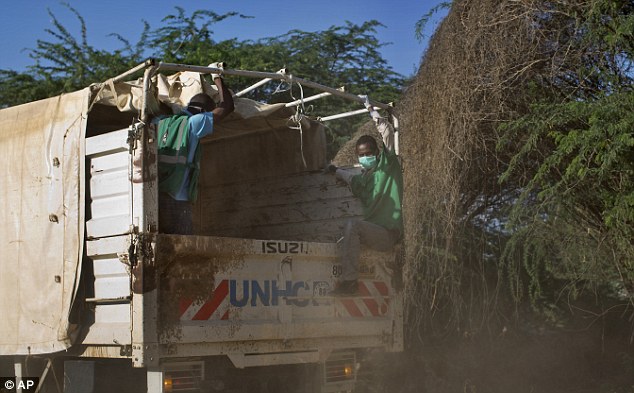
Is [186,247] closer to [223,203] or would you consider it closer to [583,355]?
[223,203]

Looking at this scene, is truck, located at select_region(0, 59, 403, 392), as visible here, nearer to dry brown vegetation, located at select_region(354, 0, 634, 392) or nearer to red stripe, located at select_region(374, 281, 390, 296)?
red stripe, located at select_region(374, 281, 390, 296)

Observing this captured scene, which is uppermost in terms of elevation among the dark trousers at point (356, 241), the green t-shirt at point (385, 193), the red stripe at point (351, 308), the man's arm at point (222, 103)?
the man's arm at point (222, 103)

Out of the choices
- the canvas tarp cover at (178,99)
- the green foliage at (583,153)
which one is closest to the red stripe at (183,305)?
the canvas tarp cover at (178,99)

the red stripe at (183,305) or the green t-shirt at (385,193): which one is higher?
the green t-shirt at (385,193)

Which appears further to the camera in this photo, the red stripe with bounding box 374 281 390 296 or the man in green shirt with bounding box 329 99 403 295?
the red stripe with bounding box 374 281 390 296

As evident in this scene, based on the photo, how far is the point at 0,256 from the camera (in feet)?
19.5

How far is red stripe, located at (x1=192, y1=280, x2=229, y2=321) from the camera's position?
5.12 meters

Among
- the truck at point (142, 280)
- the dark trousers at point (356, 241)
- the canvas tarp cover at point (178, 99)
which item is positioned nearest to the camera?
the truck at point (142, 280)

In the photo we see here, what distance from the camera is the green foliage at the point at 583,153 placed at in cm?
647

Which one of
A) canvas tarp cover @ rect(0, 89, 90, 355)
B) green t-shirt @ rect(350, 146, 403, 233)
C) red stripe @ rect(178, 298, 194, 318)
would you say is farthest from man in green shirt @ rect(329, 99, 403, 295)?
canvas tarp cover @ rect(0, 89, 90, 355)

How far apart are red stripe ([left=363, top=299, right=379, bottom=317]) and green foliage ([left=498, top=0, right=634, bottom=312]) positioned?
61.9 inches

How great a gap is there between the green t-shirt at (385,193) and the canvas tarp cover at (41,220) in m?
2.11

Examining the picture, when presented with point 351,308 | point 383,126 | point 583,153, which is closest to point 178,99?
point 383,126

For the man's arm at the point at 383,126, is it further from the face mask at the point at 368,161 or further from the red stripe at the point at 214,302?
the red stripe at the point at 214,302
